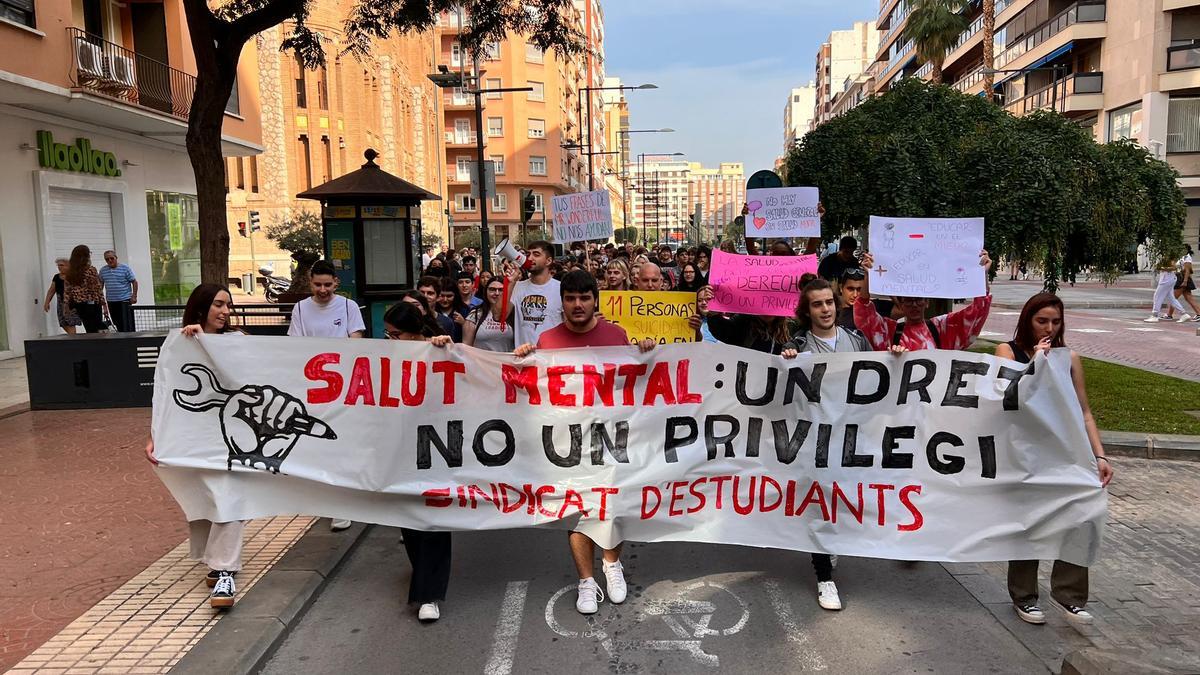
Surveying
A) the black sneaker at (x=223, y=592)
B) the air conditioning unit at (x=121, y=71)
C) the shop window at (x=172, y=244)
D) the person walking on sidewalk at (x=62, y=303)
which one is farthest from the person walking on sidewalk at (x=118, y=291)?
the black sneaker at (x=223, y=592)

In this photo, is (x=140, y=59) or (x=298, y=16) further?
(x=140, y=59)

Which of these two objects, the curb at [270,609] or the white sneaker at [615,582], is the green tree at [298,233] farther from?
the white sneaker at [615,582]

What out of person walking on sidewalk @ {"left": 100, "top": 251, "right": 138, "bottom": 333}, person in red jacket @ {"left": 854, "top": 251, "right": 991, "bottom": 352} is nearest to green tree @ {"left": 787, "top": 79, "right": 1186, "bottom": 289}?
person in red jacket @ {"left": 854, "top": 251, "right": 991, "bottom": 352}

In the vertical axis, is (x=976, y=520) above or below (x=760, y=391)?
below

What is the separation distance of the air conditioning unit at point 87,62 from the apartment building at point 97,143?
3cm

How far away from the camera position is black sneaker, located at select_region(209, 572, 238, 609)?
4.42 meters

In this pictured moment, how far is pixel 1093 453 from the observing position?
4301 millimetres

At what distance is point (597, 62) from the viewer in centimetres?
10188

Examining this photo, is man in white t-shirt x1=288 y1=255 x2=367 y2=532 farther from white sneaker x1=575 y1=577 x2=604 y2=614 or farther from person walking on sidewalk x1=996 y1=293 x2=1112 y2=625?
person walking on sidewalk x1=996 y1=293 x2=1112 y2=625

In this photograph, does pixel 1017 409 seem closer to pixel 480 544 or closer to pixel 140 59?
pixel 480 544

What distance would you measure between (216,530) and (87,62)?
14094 millimetres

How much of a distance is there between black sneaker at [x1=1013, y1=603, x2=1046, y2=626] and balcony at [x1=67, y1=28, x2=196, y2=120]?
16.3 m

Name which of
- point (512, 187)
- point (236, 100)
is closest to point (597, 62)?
point (512, 187)

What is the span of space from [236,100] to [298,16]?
1134 centimetres
